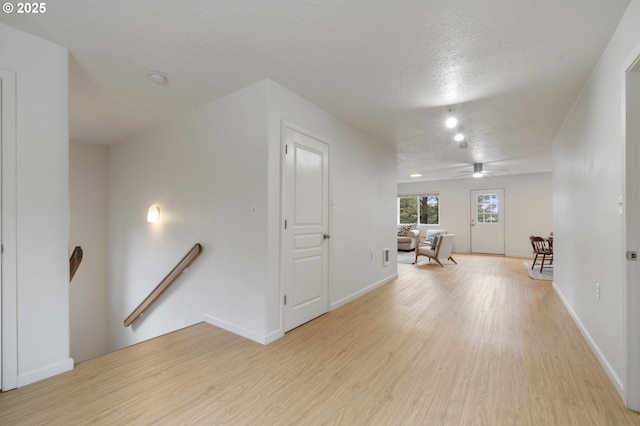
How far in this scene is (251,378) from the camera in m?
2.11

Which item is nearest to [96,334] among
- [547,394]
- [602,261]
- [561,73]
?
[547,394]

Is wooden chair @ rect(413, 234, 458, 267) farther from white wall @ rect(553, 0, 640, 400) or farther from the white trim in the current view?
the white trim

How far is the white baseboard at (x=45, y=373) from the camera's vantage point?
1.96m

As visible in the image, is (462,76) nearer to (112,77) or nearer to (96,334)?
(112,77)

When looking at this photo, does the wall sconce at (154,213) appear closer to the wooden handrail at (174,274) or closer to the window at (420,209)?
the wooden handrail at (174,274)

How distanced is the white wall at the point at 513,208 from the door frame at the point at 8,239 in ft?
32.2

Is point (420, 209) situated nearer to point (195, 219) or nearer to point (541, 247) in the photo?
point (541, 247)

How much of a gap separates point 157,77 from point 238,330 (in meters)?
2.52

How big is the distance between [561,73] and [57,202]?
4300mm

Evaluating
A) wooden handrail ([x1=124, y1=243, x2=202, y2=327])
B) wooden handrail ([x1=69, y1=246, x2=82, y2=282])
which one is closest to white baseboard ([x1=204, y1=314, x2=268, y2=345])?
wooden handrail ([x1=124, y1=243, x2=202, y2=327])

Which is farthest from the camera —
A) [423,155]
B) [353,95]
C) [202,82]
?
[423,155]

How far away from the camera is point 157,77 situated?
2.66 metres

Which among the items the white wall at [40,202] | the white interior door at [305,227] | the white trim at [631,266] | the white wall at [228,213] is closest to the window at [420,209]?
Answer: the white wall at [228,213]

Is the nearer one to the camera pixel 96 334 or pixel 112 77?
pixel 112 77
